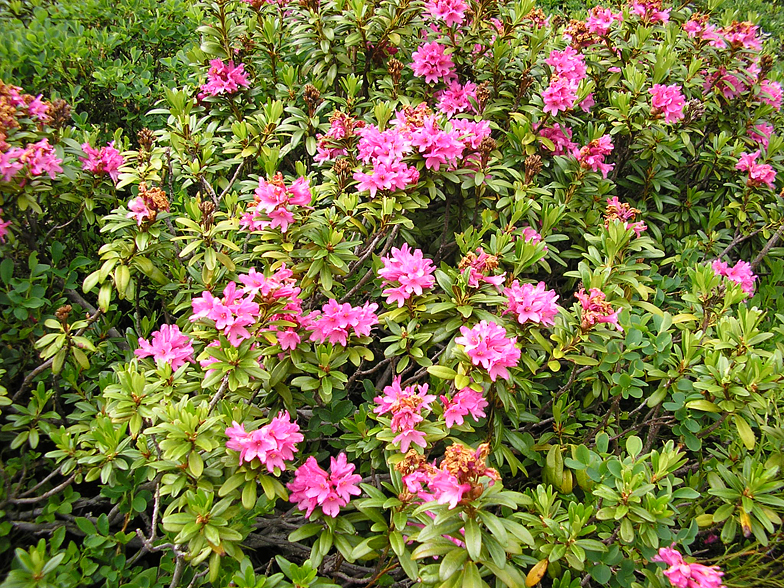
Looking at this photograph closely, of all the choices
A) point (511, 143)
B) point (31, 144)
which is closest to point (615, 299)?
point (511, 143)

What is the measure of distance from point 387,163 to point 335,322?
2.10 ft

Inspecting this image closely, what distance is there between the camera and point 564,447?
1.95 metres

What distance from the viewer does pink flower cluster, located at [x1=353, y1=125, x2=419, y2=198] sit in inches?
78.3

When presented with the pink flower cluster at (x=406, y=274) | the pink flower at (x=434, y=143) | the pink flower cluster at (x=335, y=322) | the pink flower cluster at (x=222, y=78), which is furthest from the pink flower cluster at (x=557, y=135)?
the pink flower cluster at (x=222, y=78)

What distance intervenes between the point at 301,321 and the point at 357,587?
3.19ft

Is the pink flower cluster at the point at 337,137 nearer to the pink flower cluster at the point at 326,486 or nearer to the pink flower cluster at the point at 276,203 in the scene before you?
the pink flower cluster at the point at 276,203

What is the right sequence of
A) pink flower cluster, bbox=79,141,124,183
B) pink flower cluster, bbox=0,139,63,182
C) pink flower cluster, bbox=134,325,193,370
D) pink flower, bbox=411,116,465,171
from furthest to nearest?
pink flower cluster, bbox=79,141,124,183 < pink flower, bbox=411,116,465,171 < pink flower cluster, bbox=0,139,63,182 < pink flower cluster, bbox=134,325,193,370

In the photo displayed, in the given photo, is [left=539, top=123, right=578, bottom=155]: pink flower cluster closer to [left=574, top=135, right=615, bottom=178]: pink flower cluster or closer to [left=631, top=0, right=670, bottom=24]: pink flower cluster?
[left=574, top=135, right=615, bottom=178]: pink flower cluster

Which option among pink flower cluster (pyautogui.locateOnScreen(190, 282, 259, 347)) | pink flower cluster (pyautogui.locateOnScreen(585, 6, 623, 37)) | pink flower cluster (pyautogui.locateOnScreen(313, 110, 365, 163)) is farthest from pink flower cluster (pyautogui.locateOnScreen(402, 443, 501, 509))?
pink flower cluster (pyautogui.locateOnScreen(585, 6, 623, 37))

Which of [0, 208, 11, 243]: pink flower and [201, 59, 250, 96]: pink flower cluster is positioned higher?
[201, 59, 250, 96]: pink flower cluster

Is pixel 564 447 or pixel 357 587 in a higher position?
pixel 564 447

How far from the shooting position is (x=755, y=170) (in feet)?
8.82

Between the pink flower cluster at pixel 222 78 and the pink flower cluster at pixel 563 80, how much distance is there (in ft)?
4.90

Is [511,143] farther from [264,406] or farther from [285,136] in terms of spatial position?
[264,406]
